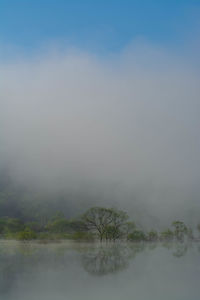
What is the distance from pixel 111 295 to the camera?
11664 millimetres

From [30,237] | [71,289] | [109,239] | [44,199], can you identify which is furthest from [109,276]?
[44,199]

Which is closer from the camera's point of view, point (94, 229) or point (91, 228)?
point (91, 228)

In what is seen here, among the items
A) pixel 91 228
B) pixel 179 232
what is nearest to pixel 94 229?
pixel 91 228

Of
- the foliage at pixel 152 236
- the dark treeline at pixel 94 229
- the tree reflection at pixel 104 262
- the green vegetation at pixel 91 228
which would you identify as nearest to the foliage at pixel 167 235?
the dark treeline at pixel 94 229

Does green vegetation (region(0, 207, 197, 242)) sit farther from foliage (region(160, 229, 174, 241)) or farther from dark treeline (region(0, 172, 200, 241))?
foliage (region(160, 229, 174, 241))

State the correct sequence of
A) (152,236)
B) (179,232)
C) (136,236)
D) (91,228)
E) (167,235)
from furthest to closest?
(179,232), (167,235), (152,236), (136,236), (91,228)

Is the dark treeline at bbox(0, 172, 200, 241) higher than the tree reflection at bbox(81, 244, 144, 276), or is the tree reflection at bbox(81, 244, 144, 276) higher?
the dark treeline at bbox(0, 172, 200, 241)

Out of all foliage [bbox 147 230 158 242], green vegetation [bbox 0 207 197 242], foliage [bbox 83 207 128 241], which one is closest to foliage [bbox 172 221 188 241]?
foliage [bbox 147 230 158 242]

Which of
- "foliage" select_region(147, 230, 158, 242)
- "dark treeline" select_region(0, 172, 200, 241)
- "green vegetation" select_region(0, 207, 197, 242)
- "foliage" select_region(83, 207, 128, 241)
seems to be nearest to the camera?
"dark treeline" select_region(0, 172, 200, 241)

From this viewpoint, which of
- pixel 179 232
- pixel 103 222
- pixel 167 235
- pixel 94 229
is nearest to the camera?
pixel 103 222

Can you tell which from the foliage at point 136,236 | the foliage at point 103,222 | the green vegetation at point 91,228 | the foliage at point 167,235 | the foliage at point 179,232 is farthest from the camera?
the foliage at point 179,232

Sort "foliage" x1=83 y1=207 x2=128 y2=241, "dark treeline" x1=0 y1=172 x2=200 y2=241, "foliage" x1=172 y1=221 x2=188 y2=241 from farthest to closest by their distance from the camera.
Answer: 1. "foliage" x1=172 y1=221 x2=188 y2=241
2. "foliage" x1=83 y1=207 x2=128 y2=241
3. "dark treeline" x1=0 y1=172 x2=200 y2=241

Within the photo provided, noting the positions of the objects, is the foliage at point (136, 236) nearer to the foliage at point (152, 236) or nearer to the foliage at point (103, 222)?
the foliage at point (152, 236)

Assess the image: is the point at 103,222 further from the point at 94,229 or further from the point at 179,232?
the point at 179,232
